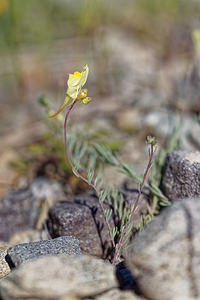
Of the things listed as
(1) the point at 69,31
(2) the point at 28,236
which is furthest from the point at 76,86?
(1) the point at 69,31

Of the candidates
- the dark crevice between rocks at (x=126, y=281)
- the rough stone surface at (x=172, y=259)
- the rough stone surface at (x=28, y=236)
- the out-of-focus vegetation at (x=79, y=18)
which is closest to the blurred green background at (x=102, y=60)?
the out-of-focus vegetation at (x=79, y=18)

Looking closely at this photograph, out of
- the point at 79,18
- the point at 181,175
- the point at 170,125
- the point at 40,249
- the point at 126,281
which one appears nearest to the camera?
the point at 126,281

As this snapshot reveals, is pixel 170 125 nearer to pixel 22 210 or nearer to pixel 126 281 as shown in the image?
pixel 22 210

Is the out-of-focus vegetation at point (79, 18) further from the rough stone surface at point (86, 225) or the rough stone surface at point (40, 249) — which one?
the rough stone surface at point (40, 249)

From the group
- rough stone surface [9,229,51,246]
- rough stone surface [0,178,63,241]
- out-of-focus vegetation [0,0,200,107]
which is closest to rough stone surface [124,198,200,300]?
rough stone surface [9,229,51,246]

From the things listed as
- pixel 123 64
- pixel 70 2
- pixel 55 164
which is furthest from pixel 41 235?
pixel 70 2

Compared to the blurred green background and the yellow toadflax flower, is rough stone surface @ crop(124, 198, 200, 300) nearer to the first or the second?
the yellow toadflax flower
